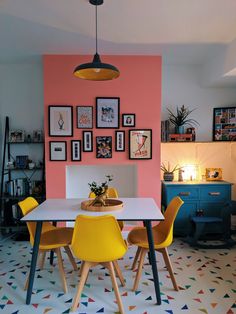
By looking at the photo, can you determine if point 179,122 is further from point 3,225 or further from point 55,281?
point 3,225

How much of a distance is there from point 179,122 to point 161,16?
6.23 feet

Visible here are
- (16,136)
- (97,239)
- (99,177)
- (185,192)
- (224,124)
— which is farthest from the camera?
(224,124)

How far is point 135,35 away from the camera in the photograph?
306 centimetres

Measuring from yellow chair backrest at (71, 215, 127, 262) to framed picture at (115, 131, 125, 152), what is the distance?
1862 millimetres

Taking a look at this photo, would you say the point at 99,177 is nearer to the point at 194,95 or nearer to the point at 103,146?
the point at 103,146

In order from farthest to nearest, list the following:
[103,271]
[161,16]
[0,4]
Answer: [103,271]
[161,16]
[0,4]

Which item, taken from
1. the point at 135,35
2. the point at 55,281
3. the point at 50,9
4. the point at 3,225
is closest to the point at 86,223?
the point at 55,281

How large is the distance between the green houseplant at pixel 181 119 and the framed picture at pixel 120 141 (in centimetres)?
95

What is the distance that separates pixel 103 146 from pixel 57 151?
661 mm

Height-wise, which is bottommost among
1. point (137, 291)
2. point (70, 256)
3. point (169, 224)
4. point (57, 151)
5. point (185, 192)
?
point (137, 291)

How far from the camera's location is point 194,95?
14.5 ft

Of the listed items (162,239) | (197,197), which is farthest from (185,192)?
A: (162,239)

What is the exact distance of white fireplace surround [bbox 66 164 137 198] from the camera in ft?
13.8

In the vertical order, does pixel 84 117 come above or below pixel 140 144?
above
